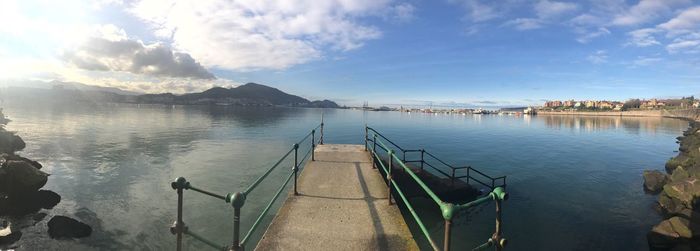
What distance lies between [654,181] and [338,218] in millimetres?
29129

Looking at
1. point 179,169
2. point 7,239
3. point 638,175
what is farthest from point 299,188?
point 638,175

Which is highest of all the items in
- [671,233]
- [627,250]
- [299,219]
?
[299,219]

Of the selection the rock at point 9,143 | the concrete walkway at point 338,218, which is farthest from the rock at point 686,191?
the rock at point 9,143

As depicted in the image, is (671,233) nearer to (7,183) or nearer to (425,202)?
(425,202)

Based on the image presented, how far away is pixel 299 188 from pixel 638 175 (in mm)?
35731

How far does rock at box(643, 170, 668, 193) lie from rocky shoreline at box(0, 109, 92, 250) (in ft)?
113

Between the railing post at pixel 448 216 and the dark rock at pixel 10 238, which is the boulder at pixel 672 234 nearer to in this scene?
the railing post at pixel 448 216

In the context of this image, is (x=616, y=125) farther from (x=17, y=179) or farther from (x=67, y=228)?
(x=17, y=179)

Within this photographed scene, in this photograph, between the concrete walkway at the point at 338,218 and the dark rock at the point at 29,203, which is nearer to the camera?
the concrete walkway at the point at 338,218

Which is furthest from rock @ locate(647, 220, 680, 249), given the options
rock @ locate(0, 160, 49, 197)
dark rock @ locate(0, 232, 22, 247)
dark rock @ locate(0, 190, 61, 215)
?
rock @ locate(0, 160, 49, 197)

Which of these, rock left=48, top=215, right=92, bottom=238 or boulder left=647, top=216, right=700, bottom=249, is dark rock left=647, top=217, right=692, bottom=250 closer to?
boulder left=647, top=216, right=700, bottom=249

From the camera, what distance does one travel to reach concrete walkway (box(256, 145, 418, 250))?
5.72 metres

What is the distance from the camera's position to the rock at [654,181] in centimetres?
2482

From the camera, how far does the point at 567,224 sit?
1770 centimetres
